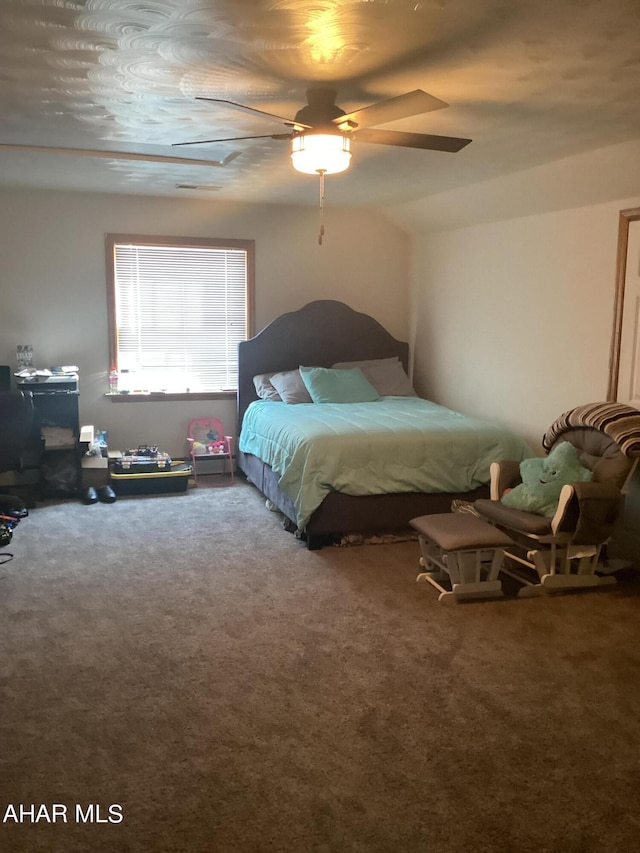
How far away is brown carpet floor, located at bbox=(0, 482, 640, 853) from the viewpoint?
2.04 meters

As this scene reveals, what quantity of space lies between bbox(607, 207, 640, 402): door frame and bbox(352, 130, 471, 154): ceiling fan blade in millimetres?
1481

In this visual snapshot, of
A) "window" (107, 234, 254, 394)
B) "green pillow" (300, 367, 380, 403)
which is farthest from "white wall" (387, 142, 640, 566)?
"window" (107, 234, 254, 394)

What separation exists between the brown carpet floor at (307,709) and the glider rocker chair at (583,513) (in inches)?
6.9

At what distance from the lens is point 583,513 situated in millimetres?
3580

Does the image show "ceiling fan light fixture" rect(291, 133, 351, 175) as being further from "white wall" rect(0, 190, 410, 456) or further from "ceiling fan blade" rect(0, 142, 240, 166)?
"white wall" rect(0, 190, 410, 456)

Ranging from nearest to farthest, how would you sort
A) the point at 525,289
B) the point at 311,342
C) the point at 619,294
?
the point at 619,294, the point at 525,289, the point at 311,342

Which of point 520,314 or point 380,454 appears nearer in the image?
point 380,454

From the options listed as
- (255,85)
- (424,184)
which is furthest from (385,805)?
(424,184)

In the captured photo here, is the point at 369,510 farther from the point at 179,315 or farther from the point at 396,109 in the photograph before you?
the point at 179,315

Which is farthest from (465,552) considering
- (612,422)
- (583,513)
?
(612,422)

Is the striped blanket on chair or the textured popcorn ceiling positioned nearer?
the textured popcorn ceiling

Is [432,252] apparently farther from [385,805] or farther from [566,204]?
[385,805]

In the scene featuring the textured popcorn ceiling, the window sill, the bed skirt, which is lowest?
the bed skirt

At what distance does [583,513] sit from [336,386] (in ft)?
8.43
